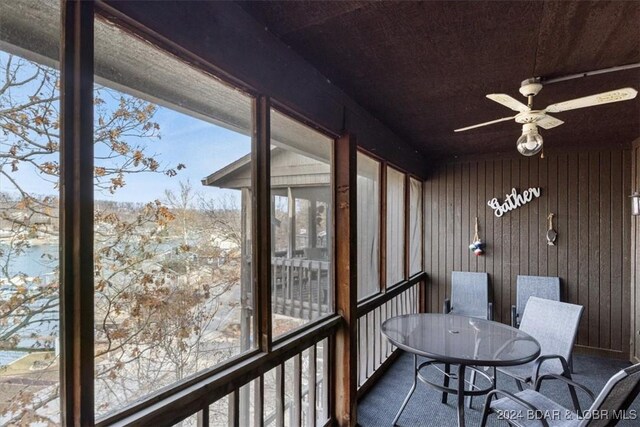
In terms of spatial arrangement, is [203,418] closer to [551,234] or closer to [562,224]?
[551,234]

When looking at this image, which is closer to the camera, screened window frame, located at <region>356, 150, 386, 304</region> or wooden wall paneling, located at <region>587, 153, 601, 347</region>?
screened window frame, located at <region>356, 150, 386, 304</region>

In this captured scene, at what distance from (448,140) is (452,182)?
1080mm

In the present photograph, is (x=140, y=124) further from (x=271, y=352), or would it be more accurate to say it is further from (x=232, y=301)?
(x=271, y=352)

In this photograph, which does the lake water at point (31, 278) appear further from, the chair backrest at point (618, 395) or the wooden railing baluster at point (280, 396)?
the chair backrest at point (618, 395)

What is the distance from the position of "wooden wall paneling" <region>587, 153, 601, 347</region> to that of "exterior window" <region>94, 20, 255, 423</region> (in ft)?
14.1

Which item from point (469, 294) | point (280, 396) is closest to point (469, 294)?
point (469, 294)

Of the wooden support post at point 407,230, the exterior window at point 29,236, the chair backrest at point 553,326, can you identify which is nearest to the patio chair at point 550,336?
the chair backrest at point 553,326

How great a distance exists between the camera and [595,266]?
13.3 ft

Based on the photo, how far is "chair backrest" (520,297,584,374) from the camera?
2.58 m

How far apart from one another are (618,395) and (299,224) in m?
1.89

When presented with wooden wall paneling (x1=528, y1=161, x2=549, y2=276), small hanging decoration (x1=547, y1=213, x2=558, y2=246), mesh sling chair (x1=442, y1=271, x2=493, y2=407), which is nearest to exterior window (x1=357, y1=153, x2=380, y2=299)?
mesh sling chair (x1=442, y1=271, x2=493, y2=407)

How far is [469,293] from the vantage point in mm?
4395

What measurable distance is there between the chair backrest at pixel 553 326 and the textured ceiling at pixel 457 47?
1659mm

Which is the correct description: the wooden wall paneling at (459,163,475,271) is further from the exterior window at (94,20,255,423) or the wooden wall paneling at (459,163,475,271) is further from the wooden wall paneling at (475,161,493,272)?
the exterior window at (94,20,255,423)
